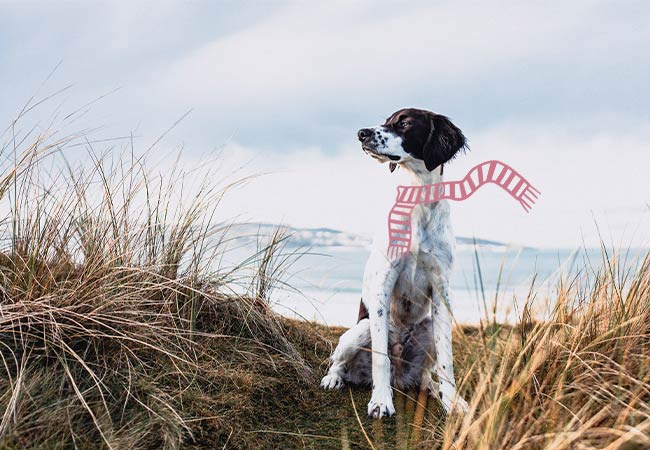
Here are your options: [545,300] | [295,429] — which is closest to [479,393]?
[545,300]

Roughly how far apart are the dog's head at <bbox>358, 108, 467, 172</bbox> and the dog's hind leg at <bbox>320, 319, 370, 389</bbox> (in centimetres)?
111

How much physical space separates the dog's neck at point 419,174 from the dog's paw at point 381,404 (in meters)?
1.25

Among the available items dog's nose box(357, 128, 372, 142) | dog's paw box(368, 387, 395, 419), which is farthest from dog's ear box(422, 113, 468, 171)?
dog's paw box(368, 387, 395, 419)

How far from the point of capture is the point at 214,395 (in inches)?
158

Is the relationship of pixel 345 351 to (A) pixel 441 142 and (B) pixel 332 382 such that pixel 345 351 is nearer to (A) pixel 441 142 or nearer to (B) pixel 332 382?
(B) pixel 332 382

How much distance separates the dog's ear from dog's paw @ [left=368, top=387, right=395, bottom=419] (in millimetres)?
1357

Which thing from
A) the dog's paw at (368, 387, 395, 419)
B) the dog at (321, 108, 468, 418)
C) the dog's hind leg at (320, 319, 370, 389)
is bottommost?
the dog's paw at (368, 387, 395, 419)

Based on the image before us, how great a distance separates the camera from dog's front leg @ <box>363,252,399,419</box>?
3969 mm

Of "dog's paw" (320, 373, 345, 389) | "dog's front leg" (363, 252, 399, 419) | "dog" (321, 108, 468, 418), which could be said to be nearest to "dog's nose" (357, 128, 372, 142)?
"dog" (321, 108, 468, 418)

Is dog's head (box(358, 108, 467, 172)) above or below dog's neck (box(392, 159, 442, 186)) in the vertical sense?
above

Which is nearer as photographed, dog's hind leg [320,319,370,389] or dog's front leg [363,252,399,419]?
dog's front leg [363,252,399,419]

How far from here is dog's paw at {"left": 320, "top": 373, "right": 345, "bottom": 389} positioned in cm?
454

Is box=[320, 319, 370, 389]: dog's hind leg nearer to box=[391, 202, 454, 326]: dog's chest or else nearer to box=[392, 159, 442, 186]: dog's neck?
box=[391, 202, 454, 326]: dog's chest

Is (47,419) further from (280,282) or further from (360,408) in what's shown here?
(280,282)
